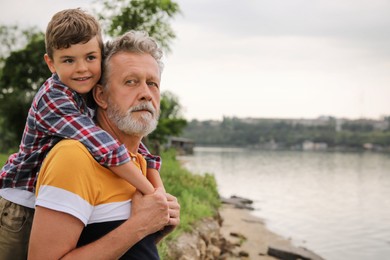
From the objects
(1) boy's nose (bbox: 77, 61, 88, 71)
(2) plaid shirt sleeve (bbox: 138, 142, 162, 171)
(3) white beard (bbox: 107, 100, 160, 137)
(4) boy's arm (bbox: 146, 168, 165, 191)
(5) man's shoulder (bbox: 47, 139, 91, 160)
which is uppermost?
(1) boy's nose (bbox: 77, 61, 88, 71)

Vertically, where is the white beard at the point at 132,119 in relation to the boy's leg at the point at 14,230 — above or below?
above

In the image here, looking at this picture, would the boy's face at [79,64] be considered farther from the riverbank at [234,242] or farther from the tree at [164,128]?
the tree at [164,128]

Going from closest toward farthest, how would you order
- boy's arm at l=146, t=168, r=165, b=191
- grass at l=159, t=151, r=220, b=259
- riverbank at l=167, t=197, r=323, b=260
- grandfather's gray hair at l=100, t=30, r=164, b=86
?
grandfather's gray hair at l=100, t=30, r=164, b=86 → boy's arm at l=146, t=168, r=165, b=191 → riverbank at l=167, t=197, r=323, b=260 → grass at l=159, t=151, r=220, b=259

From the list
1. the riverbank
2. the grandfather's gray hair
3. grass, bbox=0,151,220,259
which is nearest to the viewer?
the grandfather's gray hair

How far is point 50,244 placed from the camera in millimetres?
1715

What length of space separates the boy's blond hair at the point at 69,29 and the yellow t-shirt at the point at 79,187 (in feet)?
1.91

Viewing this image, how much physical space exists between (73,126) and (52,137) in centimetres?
13

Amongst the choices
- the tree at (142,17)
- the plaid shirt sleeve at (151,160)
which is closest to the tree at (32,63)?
the tree at (142,17)

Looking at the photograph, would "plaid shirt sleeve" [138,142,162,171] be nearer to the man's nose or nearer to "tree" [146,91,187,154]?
the man's nose

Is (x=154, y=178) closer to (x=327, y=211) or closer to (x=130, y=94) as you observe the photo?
(x=130, y=94)

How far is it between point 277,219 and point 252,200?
5452 millimetres

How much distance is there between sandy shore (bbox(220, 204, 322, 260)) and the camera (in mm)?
12586

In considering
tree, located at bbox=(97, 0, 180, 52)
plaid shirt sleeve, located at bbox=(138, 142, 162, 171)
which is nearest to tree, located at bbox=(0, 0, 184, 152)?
tree, located at bbox=(97, 0, 180, 52)

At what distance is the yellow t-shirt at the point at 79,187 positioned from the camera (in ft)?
5.62
